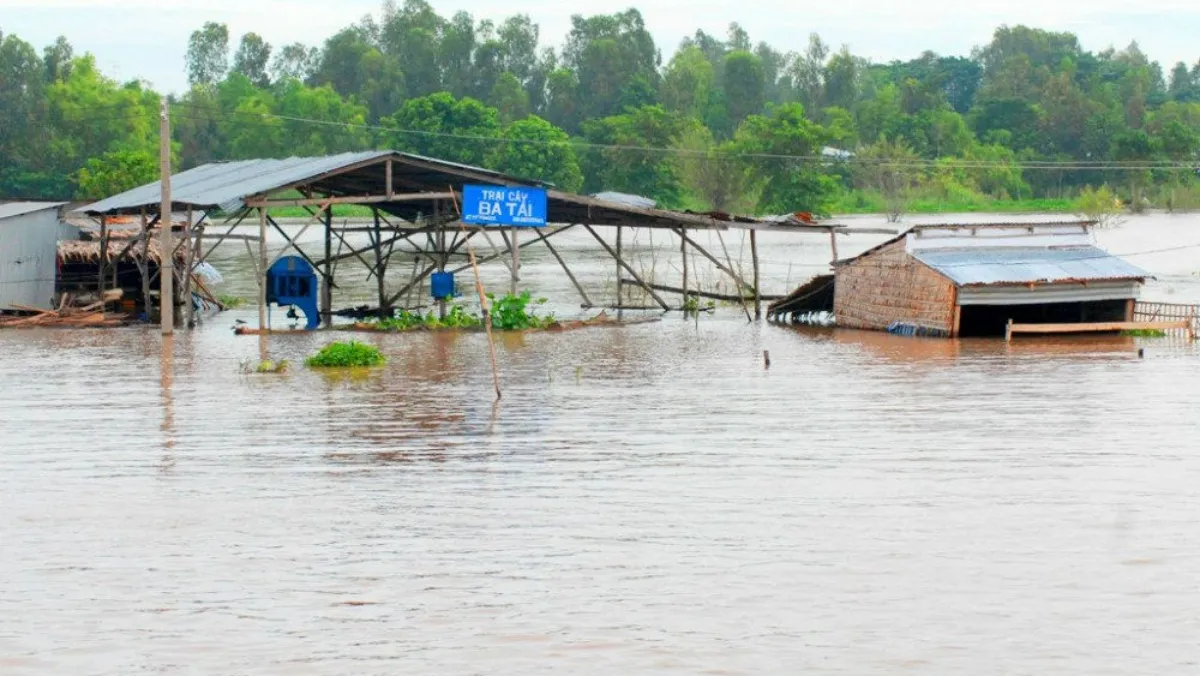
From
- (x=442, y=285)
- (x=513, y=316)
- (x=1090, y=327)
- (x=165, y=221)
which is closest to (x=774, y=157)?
(x=442, y=285)

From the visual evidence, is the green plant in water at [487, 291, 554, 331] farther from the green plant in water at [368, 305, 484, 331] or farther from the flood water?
the flood water

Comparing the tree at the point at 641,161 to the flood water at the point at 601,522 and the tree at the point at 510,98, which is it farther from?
the flood water at the point at 601,522

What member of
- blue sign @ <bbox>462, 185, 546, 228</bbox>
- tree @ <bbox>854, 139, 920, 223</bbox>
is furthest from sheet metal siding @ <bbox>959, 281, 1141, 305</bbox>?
tree @ <bbox>854, 139, 920, 223</bbox>

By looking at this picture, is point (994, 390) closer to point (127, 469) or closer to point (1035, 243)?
point (1035, 243)

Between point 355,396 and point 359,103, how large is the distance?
88.0m

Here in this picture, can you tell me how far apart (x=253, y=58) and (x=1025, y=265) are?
97313mm

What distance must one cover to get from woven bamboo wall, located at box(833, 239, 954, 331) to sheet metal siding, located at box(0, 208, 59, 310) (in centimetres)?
1557

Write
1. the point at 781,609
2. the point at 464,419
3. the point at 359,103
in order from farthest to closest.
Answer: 1. the point at 359,103
2. the point at 464,419
3. the point at 781,609

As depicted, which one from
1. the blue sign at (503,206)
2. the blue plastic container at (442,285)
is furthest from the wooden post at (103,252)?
the blue sign at (503,206)

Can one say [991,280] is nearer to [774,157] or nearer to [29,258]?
[29,258]

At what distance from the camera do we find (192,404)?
19688mm

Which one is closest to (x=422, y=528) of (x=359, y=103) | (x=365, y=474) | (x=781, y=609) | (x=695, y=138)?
(x=365, y=474)

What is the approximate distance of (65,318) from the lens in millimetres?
31547

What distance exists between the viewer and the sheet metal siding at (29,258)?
31.0m
